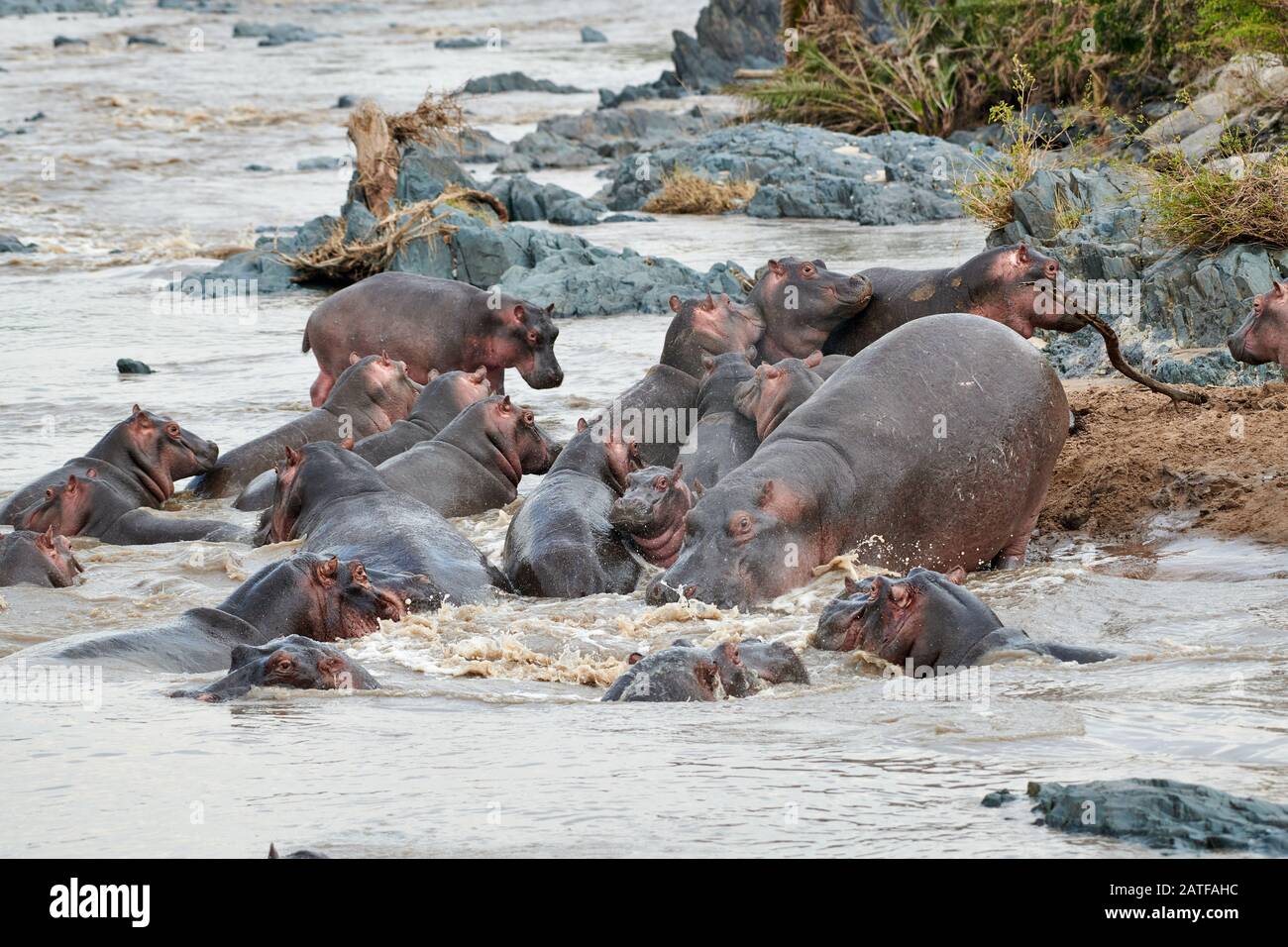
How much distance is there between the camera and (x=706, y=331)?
967 cm

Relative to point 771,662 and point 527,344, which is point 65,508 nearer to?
point 527,344

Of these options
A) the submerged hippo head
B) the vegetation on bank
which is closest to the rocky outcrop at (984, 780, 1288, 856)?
the submerged hippo head

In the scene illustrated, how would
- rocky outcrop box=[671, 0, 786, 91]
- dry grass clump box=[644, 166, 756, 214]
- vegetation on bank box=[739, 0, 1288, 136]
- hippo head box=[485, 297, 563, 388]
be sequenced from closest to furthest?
hippo head box=[485, 297, 563, 388], dry grass clump box=[644, 166, 756, 214], vegetation on bank box=[739, 0, 1288, 136], rocky outcrop box=[671, 0, 786, 91]

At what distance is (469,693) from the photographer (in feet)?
18.7

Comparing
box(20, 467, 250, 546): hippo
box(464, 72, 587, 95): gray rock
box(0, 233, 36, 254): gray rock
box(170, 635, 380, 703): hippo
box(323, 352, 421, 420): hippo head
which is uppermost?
box(464, 72, 587, 95): gray rock

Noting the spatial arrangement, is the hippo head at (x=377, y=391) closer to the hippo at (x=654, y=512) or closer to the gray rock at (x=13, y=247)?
the hippo at (x=654, y=512)

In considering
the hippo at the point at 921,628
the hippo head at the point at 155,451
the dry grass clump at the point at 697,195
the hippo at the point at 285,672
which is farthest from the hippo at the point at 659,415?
the dry grass clump at the point at 697,195

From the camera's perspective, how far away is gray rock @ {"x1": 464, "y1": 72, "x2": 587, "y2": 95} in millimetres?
39000

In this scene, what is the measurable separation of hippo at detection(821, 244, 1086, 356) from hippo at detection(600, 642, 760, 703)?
13.6 ft

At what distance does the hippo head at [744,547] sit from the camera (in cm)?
671

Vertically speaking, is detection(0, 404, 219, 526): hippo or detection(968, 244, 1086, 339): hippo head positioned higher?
detection(968, 244, 1086, 339): hippo head

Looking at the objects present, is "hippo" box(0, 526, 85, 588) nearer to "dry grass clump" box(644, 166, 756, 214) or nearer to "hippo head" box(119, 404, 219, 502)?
"hippo head" box(119, 404, 219, 502)

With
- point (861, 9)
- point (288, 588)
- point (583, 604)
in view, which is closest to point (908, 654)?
point (583, 604)
